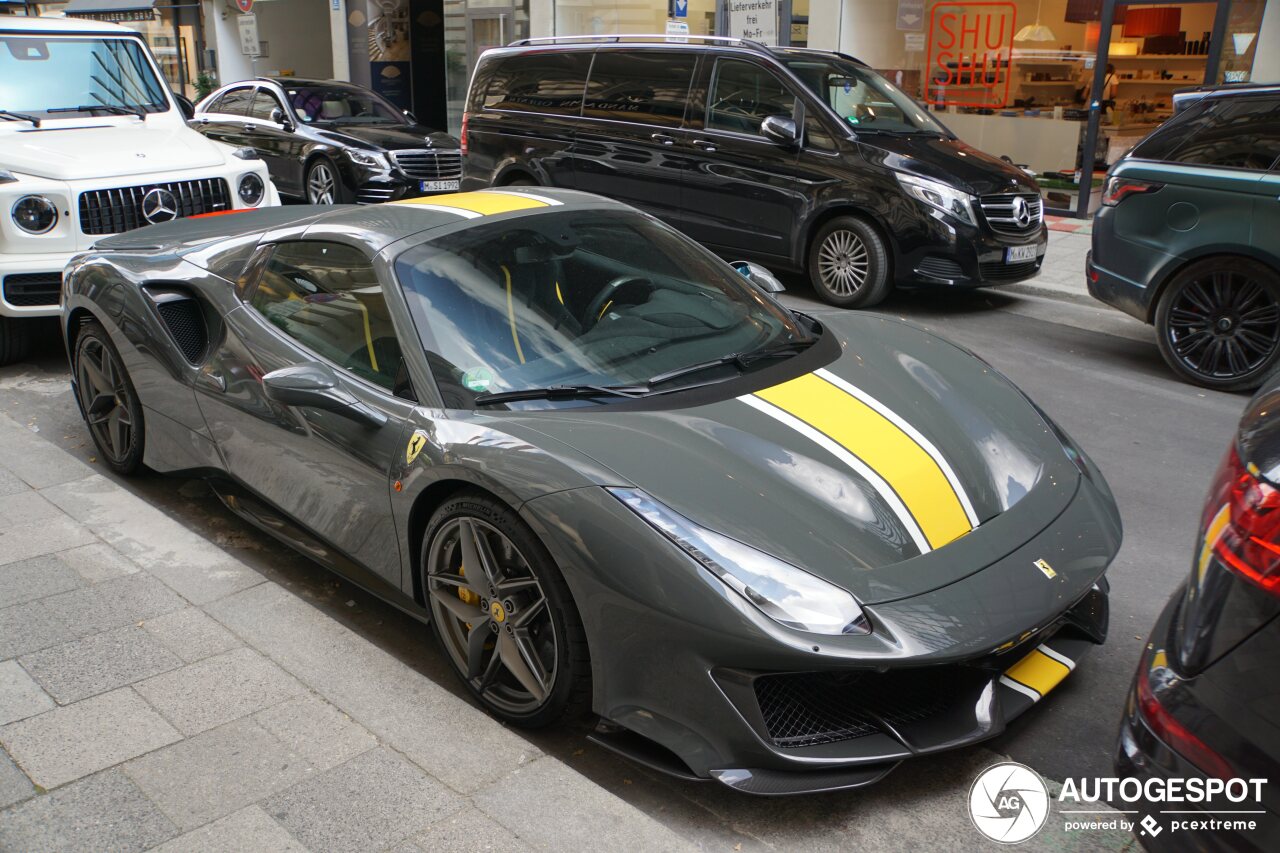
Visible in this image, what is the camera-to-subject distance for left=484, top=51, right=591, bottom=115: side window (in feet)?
33.8

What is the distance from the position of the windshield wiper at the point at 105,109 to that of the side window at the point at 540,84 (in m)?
3.53

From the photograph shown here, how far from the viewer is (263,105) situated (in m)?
13.4

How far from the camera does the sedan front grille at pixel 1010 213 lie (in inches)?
332

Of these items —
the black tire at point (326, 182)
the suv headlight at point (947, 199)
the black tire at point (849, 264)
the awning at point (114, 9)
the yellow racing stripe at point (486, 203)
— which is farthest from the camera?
the awning at point (114, 9)

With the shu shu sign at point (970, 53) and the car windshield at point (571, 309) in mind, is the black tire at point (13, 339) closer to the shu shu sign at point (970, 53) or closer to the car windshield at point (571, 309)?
the car windshield at point (571, 309)

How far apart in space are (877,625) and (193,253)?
11.1 feet

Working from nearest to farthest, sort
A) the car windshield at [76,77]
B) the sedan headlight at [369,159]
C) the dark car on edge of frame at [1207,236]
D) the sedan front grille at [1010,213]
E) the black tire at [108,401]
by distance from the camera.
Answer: the black tire at [108,401], the dark car on edge of frame at [1207,236], the car windshield at [76,77], the sedan front grille at [1010,213], the sedan headlight at [369,159]

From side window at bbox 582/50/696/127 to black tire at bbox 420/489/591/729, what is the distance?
6819 millimetres

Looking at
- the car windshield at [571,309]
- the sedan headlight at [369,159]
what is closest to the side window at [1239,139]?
the car windshield at [571,309]

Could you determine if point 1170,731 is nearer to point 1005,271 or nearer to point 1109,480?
point 1109,480

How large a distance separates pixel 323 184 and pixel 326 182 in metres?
0.06

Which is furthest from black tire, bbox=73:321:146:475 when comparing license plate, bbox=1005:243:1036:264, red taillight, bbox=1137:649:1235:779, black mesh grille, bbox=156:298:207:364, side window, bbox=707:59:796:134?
license plate, bbox=1005:243:1036:264

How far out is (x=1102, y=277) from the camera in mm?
7449

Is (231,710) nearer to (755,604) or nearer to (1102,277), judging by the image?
(755,604)
